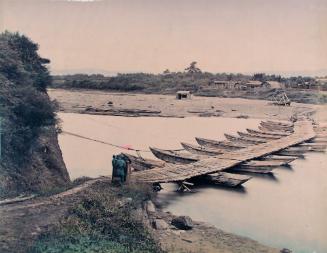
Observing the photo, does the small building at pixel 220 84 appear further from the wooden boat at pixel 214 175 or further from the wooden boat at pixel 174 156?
the wooden boat at pixel 214 175

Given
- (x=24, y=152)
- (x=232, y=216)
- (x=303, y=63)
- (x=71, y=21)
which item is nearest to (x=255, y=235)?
(x=232, y=216)

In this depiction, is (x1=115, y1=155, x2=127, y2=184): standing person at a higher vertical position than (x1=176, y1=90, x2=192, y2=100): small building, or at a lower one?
lower

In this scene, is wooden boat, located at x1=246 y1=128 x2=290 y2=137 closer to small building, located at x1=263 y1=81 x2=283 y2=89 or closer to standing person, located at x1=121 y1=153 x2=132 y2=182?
small building, located at x1=263 y1=81 x2=283 y2=89

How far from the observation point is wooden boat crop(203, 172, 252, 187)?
404 centimetres

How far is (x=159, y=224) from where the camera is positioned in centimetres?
358

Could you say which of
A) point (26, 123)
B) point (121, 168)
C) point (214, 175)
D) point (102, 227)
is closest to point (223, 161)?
point (214, 175)

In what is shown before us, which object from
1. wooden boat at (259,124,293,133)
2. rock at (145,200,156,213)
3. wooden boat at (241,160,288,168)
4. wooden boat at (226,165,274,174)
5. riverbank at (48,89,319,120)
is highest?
riverbank at (48,89,319,120)

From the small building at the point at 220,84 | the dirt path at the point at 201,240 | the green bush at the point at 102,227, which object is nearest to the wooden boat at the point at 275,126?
the small building at the point at 220,84

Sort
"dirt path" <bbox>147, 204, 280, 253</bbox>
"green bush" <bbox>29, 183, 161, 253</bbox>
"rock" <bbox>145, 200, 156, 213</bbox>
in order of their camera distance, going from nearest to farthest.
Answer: "green bush" <bbox>29, 183, 161, 253</bbox> → "dirt path" <bbox>147, 204, 280, 253</bbox> → "rock" <bbox>145, 200, 156, 213</bbox>

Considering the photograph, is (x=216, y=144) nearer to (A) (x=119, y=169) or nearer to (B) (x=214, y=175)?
(B) (x=214, y=175)

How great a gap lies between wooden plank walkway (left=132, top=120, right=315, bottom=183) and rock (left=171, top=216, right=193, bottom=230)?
330mm

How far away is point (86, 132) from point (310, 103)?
1740 mm

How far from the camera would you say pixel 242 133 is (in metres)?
4.16

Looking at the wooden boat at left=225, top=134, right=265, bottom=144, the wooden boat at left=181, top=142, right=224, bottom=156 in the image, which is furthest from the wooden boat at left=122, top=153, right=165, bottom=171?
the wooden boat at left=225, top=134, right=265, bottom=144
